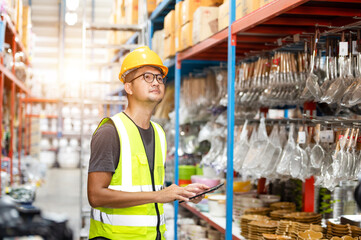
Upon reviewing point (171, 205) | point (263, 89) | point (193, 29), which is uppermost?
point (193, 29)

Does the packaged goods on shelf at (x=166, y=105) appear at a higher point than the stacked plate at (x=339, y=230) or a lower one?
higher

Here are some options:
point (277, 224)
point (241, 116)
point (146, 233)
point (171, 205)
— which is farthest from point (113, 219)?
point (171, 205)

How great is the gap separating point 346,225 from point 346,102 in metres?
0.73

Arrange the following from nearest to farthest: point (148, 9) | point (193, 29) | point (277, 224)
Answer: point (277, 224) → point (193, 29) → point (148, 9)

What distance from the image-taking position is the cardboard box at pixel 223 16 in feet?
12.1

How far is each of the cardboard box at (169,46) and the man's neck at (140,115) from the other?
2572mm

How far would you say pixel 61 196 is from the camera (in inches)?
435

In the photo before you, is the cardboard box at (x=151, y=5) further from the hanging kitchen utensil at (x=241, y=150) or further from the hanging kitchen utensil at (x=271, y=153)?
the hanging kitchen utensil at (x=271, y=153)

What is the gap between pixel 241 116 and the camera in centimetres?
447

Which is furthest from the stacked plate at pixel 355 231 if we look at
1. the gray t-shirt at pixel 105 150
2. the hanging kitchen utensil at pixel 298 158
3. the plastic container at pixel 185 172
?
the plastic container at pixel 185 172

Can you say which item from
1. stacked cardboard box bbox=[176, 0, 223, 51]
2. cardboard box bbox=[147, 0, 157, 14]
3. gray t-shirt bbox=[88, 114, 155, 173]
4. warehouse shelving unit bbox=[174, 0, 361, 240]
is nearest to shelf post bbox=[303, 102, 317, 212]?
warehouse shelving unit bbox=[174, 0, 361, 240]

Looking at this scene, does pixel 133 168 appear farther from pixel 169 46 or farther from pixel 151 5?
pixel 151 5

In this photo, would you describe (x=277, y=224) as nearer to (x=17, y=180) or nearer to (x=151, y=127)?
(x=151, y=127)

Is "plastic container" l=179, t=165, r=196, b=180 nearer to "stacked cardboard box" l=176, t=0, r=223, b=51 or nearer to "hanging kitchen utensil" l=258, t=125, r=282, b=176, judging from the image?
"stacked cardboard box" l=176, t=0, r=223, b=51
